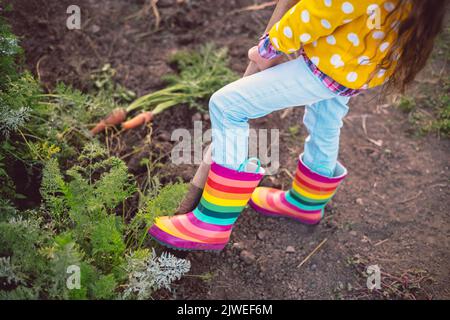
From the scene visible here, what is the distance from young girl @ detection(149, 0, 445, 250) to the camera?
56.1 inches

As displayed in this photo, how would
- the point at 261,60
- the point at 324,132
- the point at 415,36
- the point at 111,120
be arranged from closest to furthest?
the point at 415,36 < the point at 261,60 < the point at 324,132 < the point at 111,120

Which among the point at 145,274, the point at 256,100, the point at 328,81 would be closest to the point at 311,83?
the point at 328,81

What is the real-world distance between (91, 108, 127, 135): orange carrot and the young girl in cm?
74

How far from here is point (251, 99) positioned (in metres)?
1.68

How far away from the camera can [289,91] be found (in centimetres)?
164

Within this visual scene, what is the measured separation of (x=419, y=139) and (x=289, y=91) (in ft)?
4.89

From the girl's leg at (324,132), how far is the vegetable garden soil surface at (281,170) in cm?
41

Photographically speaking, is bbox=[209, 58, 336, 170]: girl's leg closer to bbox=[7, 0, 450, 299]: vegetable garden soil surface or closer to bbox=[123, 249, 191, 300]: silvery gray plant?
bbox=[123, 249, 191, 300]: silvery gray plant

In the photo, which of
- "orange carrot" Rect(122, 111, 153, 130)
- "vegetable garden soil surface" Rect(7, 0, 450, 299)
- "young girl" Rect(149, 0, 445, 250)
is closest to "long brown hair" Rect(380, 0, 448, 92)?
"young girl" Rect(149, 0, 445, 250)

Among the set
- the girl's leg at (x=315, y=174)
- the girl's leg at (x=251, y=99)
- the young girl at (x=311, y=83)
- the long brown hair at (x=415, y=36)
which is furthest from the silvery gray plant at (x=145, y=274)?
the long brown hair at (x=415, y=36)

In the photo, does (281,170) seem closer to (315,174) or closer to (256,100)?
(315,174)

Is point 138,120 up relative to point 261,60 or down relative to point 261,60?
down

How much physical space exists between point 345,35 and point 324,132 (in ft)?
1.88

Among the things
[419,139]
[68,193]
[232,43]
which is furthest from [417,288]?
[232,43]
